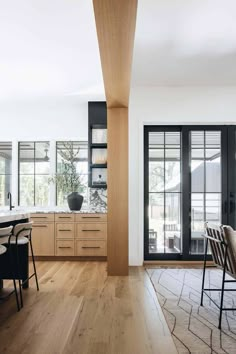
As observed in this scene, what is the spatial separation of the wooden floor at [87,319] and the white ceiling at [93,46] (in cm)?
300

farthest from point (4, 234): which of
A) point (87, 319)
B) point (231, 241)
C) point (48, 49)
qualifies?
point (48, 49)

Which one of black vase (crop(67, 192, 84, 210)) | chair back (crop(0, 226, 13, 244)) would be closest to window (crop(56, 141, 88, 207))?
black vase (crop(67, 192, 84, 210))

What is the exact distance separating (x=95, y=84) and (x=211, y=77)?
6.17 feet

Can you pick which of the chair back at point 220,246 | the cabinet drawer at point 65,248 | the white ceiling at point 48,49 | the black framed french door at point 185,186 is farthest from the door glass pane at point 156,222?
the white ceiling at point 48,49

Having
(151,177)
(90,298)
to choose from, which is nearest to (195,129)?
(151,177)

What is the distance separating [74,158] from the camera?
6.14m

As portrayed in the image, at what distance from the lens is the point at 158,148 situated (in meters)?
5.38

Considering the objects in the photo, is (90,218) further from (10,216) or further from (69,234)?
(10,216)

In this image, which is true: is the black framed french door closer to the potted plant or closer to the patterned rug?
the patterned rug

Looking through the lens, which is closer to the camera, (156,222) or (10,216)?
(10,216)

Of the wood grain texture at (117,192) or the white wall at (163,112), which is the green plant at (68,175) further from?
the wood grain texture at (117,192)

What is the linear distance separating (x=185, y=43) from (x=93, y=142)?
263 centimetres

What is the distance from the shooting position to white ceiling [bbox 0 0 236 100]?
2.94 m

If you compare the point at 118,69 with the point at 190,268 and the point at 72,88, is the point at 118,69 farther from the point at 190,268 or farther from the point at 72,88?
the point at 190,268
